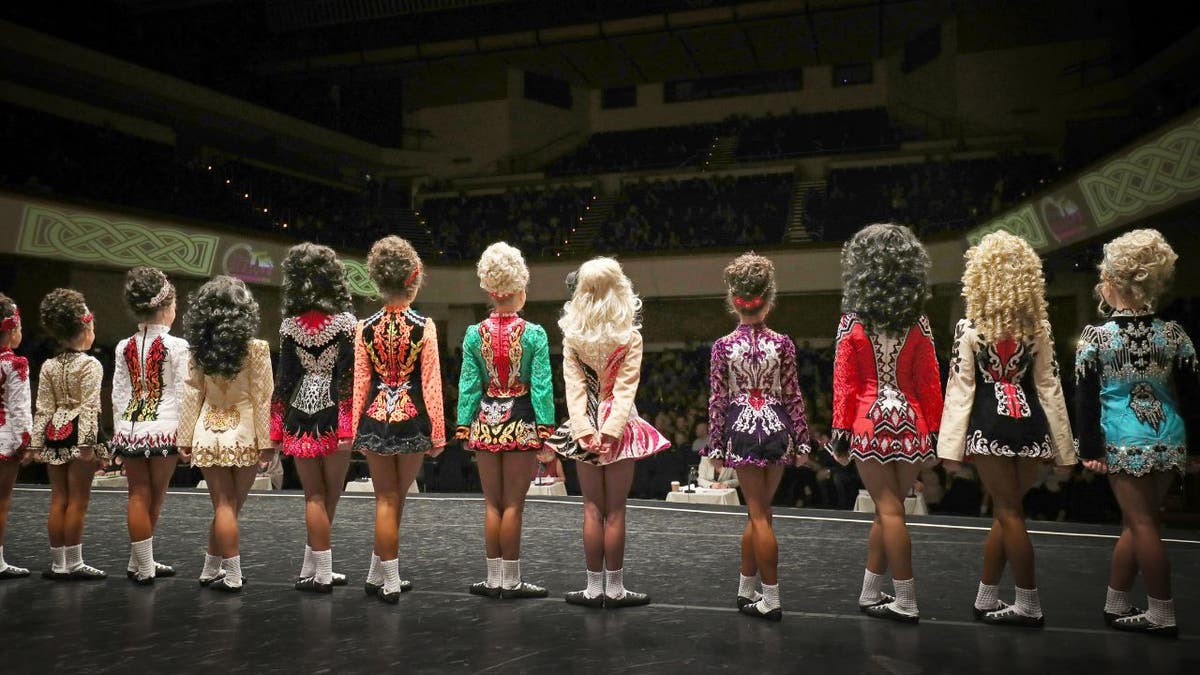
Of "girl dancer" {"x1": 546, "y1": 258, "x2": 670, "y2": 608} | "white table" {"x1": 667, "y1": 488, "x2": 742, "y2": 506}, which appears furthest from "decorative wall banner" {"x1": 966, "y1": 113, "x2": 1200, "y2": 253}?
"girl dancer" {"x1": 546, "y1": 258, "x2": 670, "y2": 608}

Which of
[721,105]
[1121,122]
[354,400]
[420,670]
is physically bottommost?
[420,670]

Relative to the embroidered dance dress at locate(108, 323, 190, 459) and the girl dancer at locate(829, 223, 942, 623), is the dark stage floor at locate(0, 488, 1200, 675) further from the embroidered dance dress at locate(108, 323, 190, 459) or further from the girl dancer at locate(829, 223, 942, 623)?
the embroidered dance dress at locate(108, 323, 190, 459)

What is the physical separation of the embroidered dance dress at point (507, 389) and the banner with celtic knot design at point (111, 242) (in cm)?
1165

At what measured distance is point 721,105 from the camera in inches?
876

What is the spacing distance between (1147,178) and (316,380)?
9.56 metres

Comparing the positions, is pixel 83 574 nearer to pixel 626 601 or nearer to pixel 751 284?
pixel 626 601

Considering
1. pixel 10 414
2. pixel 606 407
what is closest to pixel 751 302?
pixel 606 407

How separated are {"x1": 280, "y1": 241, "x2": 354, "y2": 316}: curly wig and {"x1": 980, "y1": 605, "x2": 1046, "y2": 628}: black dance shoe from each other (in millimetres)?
3321

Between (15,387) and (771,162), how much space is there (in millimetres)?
16821

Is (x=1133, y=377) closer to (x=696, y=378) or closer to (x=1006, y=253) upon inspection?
(x=1006, y=253)

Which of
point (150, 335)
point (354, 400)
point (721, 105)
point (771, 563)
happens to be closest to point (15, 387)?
point (150, 335)

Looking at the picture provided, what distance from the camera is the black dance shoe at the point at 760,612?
394 centimetres

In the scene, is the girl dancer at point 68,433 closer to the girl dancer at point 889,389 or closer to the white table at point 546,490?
the girl dancer at point 889,389

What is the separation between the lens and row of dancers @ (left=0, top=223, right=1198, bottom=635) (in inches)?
149
